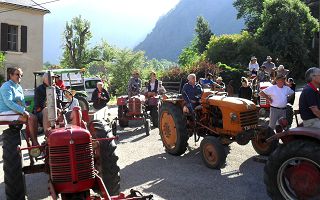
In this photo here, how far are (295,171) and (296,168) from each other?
0.12 feet

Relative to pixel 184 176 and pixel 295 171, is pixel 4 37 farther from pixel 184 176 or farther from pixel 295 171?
pixel 295 171

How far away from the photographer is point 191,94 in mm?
7629

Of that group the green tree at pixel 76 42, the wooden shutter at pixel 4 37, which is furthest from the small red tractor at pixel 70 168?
the green tree at pixel 76 42

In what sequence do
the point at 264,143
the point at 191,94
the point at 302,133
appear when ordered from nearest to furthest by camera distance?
1. the point at 302,133
2. the point at 264,143
3. the point at 191,94

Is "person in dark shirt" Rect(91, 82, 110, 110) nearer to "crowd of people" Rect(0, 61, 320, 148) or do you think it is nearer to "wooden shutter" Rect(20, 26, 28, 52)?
"crowd of people" Rect(0, 61, 320, 148)

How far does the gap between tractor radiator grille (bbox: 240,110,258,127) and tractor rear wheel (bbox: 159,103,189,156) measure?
3.77 feet

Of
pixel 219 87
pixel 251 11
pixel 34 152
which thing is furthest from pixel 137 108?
pixel 251 11

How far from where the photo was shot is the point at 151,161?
7.30 m

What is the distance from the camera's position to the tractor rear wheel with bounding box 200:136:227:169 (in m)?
6.45

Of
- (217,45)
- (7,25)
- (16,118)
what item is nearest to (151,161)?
(16,118)

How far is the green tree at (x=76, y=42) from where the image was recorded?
159 feet

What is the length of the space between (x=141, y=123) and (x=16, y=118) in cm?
670

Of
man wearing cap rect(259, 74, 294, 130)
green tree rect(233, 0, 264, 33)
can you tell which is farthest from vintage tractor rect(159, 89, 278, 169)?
green tree rect(233, 0, 264, 33)

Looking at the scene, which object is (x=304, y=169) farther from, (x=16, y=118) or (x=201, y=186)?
(x=16, y=118)
